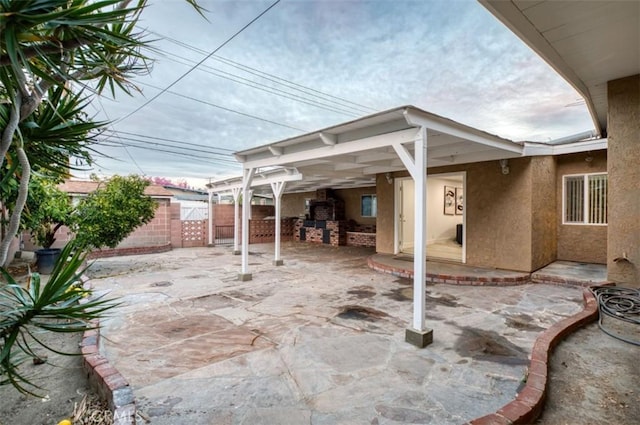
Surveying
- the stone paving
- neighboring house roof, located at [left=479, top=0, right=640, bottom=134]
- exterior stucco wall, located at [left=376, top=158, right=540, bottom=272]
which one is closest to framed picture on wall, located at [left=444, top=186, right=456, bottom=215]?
exterior stucco wall, located at [left=376, top=158, right=540, bottom=272]

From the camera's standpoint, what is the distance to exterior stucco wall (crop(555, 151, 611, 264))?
688 centimetres

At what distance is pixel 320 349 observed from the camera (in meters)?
3.33

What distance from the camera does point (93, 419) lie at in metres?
2.29

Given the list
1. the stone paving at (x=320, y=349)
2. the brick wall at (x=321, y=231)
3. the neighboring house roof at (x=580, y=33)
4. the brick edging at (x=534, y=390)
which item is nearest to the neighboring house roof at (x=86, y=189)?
the brick wall at (x=321, y=231)

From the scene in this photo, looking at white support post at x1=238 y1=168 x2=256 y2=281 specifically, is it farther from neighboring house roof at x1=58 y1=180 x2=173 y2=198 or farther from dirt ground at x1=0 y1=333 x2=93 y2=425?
neighboring house roof at x1=58 y1=180 x2=173 y2=198

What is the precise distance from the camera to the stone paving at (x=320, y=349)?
2342mm

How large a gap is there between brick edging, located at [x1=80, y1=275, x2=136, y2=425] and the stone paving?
0.12m

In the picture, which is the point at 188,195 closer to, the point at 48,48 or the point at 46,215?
the point at 46,215

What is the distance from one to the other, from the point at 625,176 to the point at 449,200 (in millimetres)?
7007

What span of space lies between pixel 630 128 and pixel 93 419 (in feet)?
23.6

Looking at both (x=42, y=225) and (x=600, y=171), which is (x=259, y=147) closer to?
(x=42, y=225)

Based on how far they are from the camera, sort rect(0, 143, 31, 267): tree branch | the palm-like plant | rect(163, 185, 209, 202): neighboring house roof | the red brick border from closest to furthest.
Result: 1. the palm-like plant
2. rect(0, 143, 31, 267): tree branch
3. the red brick border
4. rect(163, 185, 209, 202): neighboring house roof

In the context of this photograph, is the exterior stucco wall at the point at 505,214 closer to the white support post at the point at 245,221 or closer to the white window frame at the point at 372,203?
the white support post at the point at 245,221

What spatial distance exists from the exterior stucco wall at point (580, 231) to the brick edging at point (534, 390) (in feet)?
15.1
